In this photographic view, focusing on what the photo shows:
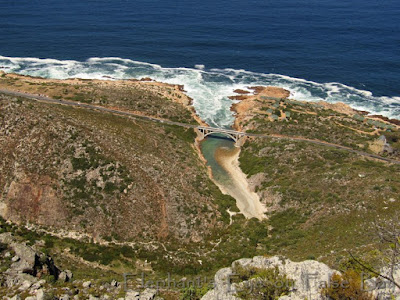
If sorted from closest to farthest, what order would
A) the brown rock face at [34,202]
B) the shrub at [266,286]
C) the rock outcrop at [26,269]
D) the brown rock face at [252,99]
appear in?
1. the shrub at [266,286]
2. the rock outcrop at [26,269]
3. the brown rock face at [34,202]
4. the brown rock face at [252,99]

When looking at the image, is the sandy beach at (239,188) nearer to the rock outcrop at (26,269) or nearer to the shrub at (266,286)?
the shrub at (266,286)

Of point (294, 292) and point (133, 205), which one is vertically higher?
point (133, 205)

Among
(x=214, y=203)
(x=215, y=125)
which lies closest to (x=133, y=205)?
(x=214, y=203)

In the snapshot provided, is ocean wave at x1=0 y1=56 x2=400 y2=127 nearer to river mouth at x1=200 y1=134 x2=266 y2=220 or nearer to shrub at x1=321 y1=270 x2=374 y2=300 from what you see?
river mouth at x1=200 y1=134 x2=266 y2=220

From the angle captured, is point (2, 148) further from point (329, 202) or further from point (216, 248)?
point (329, 202)

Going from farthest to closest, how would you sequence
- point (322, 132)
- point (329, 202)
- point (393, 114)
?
point (393, 114) < point (322, 132) < point (329, 202)

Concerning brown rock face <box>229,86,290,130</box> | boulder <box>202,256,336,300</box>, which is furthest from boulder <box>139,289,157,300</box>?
brown rock face <box>229,86,290,130</box>

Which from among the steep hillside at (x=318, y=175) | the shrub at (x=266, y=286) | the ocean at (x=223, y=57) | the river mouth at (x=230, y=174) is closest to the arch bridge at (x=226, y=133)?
the river mouth at (x=230, y=174)
